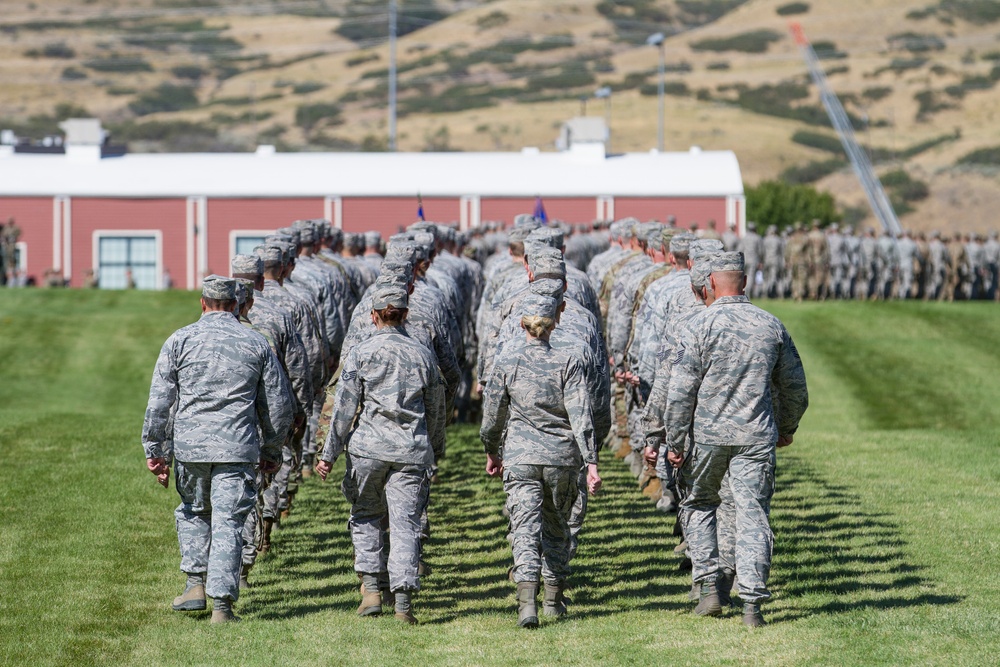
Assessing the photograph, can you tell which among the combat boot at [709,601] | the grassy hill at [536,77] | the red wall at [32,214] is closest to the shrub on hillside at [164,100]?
the grassy hill at [536,77]

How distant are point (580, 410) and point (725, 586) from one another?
1479 millimetres

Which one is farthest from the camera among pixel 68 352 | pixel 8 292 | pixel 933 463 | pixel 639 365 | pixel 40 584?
Result: pixel 8 292

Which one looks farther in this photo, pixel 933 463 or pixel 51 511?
pixel 933 463

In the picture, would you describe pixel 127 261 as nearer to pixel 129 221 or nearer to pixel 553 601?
pixel 129 221

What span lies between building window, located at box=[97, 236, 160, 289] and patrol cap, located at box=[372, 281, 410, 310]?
3192cm

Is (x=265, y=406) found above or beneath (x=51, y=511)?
above

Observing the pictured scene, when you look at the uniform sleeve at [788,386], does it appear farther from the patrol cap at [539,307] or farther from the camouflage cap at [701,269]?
the patrol cap at [539,307]

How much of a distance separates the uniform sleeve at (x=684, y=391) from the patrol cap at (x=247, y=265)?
3.55 m

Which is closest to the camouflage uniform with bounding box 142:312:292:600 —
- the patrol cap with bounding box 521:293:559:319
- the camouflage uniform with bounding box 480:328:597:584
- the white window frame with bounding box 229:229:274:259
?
the camouflage uniform with bounding box 480:328:597:584

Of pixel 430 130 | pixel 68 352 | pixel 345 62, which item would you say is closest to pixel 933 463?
pixel 68 352

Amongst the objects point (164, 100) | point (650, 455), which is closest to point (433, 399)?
point (650, 455)

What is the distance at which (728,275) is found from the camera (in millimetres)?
9516

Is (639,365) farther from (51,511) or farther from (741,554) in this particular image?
(51,511)

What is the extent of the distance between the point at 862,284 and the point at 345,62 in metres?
121
